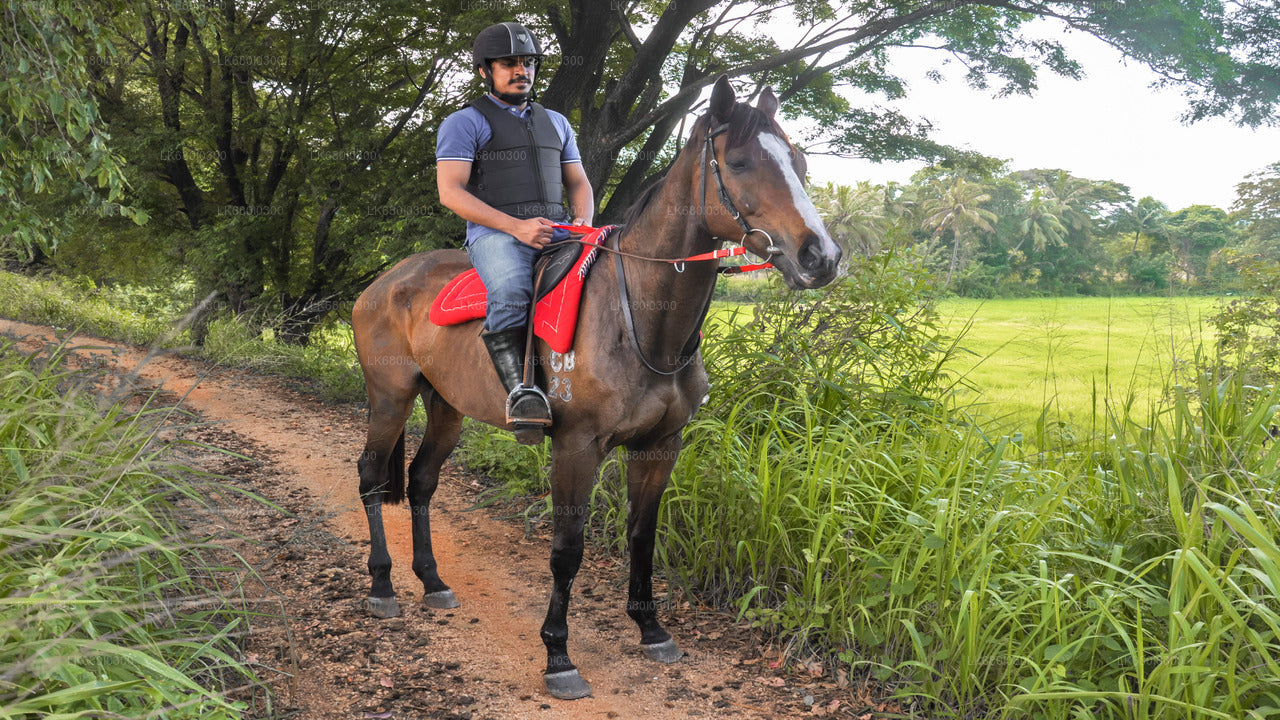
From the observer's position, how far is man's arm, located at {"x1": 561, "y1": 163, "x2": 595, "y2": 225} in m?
4.19

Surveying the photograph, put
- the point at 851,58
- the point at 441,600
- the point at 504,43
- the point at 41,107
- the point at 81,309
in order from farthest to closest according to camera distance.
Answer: the point at 81,309 < the point at 851,58 < the point at 41,107 < the point at 441,600 < the point at 504,43

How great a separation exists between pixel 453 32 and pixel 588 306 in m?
8.66

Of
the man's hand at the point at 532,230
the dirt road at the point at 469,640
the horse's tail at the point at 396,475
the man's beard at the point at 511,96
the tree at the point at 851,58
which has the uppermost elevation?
the tree at the point at 851,58

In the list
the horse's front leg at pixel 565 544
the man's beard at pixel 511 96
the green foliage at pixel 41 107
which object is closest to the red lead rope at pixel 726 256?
the horse's front leg at pixel 565 544

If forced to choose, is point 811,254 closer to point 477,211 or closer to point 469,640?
point 477,211

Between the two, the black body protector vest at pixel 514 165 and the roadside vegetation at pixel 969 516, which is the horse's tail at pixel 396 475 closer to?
the roadside vegetation at pixel 969 516

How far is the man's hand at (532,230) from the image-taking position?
354cm

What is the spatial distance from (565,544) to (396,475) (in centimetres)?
170

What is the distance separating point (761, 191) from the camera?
9.39ft

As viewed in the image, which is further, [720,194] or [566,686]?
[566,686]

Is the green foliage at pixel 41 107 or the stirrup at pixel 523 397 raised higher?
the green foliage at pixel 41 107

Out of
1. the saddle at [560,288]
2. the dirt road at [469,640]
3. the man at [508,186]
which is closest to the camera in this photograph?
the dirt road at [469,640]

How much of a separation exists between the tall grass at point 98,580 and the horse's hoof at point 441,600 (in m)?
1.12

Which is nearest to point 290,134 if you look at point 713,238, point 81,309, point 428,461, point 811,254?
point 81,309
